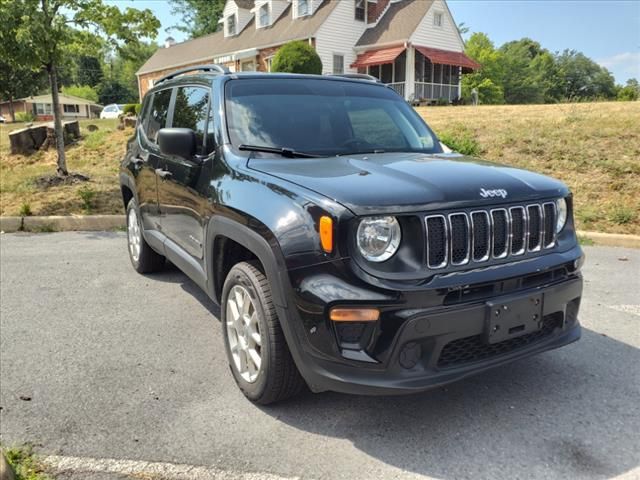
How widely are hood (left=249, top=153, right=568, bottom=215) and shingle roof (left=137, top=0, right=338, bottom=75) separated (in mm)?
25383

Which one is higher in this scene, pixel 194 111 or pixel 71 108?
pixel 71 108

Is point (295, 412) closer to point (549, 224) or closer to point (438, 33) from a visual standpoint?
point (549, 224)

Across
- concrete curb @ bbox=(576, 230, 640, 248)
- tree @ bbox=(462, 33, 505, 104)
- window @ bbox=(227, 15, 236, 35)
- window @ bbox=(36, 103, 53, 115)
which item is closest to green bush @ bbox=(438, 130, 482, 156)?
concrete curb @ bbox=(576, 230, 640, 248)

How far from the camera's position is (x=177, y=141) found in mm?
3508

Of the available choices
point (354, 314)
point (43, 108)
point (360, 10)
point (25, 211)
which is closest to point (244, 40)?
point (360, 10)

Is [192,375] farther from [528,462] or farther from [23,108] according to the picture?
[23,108]

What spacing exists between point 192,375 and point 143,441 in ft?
2.50

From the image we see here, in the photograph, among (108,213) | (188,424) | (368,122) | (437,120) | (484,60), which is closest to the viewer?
(188,424)

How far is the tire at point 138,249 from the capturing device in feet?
17.8

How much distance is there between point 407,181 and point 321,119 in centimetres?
130

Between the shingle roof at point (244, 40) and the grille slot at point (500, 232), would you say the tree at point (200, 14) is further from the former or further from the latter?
the grille slot at point (500, 232)

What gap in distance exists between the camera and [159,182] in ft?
14.8

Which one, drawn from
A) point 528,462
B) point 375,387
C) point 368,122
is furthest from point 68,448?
point 368,122

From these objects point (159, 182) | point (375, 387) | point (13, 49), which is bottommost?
point (375, 387)
